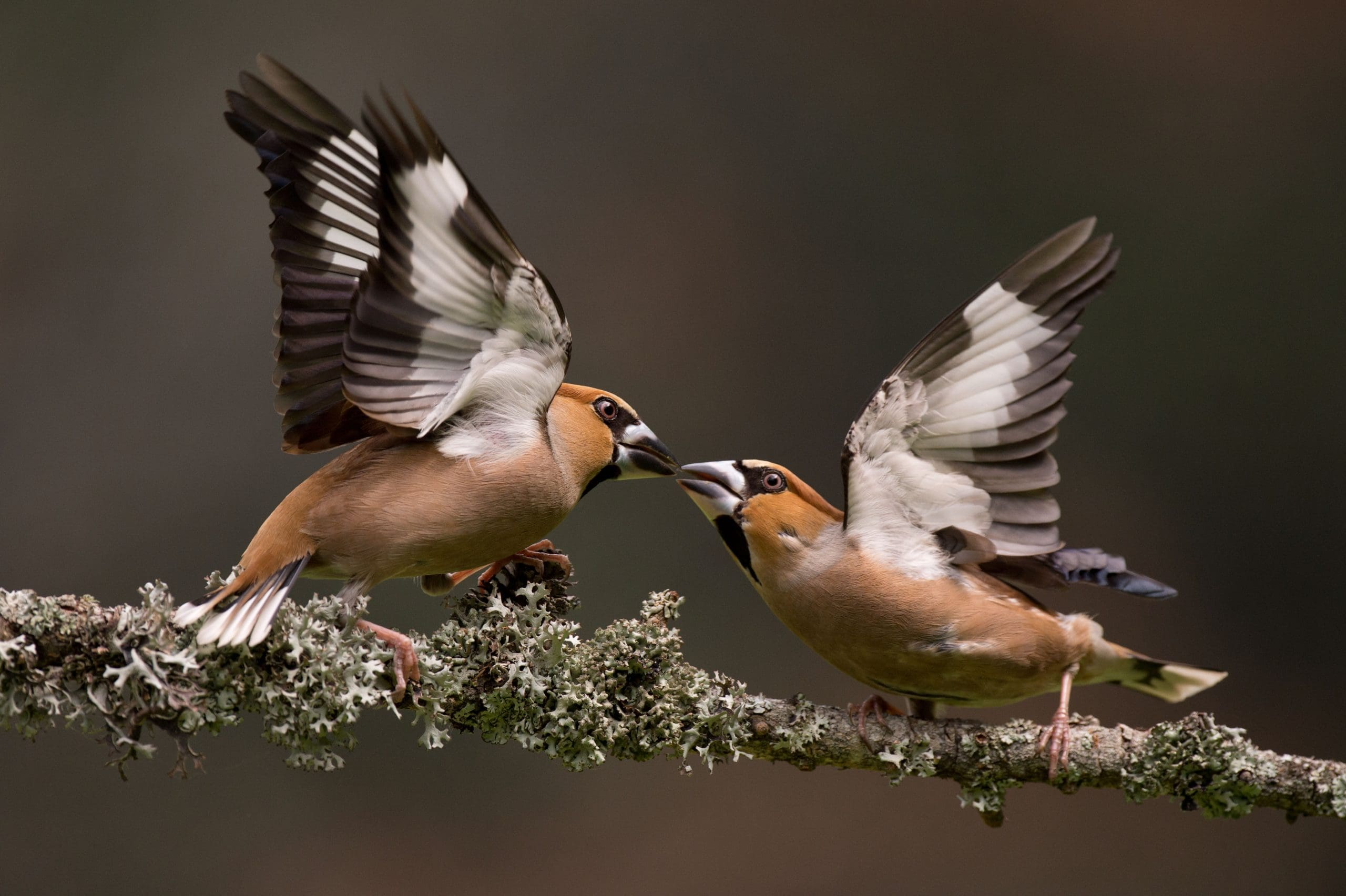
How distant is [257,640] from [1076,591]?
3309mm

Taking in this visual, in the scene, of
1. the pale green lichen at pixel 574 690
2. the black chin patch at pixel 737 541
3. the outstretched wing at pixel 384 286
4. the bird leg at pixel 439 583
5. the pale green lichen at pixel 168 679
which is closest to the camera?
the pale green lichen at pixel 168 679

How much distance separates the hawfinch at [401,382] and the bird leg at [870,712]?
600mm

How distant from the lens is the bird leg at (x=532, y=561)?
2264 mm

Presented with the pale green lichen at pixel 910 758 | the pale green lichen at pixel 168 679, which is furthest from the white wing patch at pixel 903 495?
the pale green lichen at pixel 168 679

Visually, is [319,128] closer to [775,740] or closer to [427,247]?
[427,247]

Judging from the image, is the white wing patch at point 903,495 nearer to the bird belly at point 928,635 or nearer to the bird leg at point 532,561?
the bird belly at point 928,635

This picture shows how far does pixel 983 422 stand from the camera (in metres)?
2.12

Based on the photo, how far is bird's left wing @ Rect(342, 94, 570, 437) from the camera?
178 centimetres

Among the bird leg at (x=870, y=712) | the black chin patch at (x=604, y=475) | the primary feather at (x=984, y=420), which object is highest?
the primary feather at (x=984, y=420)

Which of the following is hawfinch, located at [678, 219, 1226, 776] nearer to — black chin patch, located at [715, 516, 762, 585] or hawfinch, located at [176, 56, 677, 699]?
black chin patch, located at [715, 516, 762, 585]

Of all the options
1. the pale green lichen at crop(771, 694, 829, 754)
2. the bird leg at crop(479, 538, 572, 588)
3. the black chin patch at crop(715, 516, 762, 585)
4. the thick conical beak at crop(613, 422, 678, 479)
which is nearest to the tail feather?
the pale green lichen at crop(771, 694, 829, 754)

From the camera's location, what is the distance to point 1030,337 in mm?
2105

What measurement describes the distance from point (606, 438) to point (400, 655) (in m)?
0.59

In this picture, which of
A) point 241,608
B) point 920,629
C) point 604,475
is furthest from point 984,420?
point 241,608
